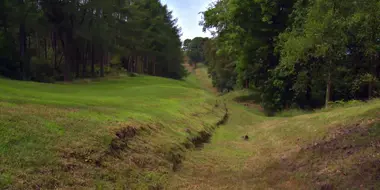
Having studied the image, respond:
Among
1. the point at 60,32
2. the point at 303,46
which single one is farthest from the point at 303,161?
the point at 60,32

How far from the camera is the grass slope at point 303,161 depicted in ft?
30.5

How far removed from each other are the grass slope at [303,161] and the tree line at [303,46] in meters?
11.4

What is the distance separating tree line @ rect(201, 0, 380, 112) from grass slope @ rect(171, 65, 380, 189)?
449 inches

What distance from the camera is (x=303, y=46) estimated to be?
27.6 m

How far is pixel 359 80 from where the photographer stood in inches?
1099

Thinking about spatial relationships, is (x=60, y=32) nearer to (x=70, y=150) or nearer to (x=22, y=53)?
(x=22, y=53)

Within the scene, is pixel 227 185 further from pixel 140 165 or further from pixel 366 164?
pixel 366 164

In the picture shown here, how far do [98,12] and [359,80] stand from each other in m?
37.0

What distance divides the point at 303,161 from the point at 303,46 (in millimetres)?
17584

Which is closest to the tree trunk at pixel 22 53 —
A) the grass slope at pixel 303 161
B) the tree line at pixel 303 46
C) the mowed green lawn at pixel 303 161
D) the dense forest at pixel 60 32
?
the dense forest at pixel 60 32

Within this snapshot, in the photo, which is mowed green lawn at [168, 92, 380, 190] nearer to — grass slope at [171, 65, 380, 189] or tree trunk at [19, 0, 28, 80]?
grass slope at [171, 65, 380, 189]

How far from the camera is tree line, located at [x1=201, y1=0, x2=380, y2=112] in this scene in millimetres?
26875

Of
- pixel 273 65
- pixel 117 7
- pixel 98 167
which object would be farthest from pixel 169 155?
pixel 117 7

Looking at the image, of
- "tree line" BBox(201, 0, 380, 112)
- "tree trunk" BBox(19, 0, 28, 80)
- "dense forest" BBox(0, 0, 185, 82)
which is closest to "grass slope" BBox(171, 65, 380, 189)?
"tree line" BBox(201, 0, 380, 112)
